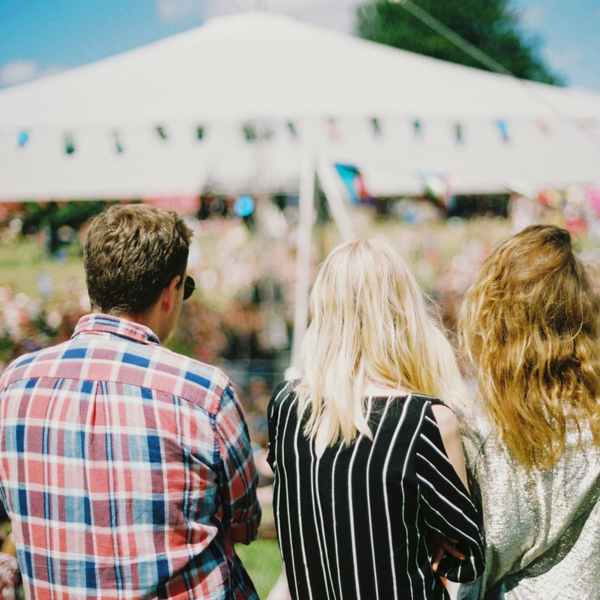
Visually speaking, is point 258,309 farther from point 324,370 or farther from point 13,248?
point 13,248

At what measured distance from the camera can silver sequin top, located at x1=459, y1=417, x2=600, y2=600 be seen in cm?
116

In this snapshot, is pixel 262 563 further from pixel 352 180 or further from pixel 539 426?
pixel 352 180

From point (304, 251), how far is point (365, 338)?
2.16 metres

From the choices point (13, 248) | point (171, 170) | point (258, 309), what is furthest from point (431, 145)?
point (13, 248)

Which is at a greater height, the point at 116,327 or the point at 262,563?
the point at 116,327

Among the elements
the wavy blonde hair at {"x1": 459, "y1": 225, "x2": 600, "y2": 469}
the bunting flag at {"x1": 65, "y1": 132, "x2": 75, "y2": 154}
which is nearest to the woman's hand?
the wavy blonde hair at {"x1": 459, "y1": 225, "x2": 600, "y2": 469}

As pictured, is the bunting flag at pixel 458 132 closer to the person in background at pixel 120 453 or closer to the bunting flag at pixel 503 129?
the bunting flag at pixel 503 129

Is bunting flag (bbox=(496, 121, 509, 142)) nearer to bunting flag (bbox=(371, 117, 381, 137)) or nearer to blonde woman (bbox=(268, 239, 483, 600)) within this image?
bunting flag (bbox=(371, 117, 381, 137))

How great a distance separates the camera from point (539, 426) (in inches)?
45.8

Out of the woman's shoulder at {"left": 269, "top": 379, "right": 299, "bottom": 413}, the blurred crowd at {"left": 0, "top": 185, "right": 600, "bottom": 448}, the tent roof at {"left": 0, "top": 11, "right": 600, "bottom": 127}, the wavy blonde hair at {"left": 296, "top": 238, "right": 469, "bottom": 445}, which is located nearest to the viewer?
the wavy blonde hair at {"left": 296, "top": 238, "right": 469, "bottom": 445}

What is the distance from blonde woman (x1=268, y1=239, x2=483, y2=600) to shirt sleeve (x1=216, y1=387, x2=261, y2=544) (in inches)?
3.0

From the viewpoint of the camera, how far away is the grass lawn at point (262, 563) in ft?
8.43

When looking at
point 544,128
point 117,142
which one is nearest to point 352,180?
point 544,128

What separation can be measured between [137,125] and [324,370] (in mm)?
2414
